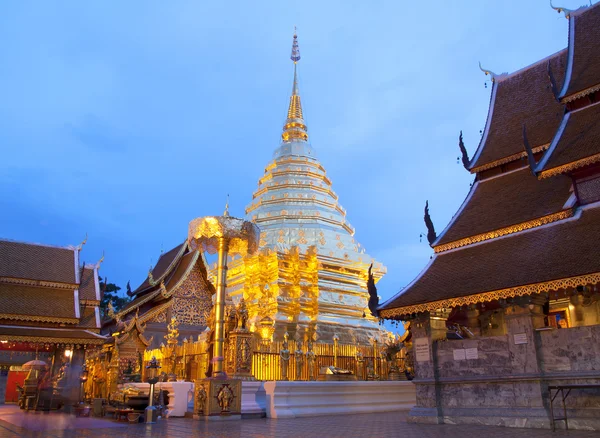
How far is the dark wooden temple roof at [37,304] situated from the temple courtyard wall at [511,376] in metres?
14.9

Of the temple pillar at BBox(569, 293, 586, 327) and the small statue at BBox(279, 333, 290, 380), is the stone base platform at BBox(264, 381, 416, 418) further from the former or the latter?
the temple pillar at BBox(569, 293, 586, 327)

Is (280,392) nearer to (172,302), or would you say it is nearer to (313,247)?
(313,247)

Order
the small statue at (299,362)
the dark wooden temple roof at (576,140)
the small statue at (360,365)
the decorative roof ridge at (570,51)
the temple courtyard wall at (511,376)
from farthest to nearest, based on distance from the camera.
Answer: the small statue at (360,365) → the small statue at (299,362) → the decorative roof ridge at (570,51) → the dark wooden temple roof at (576,140) → the temple courtyard wall at (511,376)

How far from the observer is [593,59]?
11734 millimetres

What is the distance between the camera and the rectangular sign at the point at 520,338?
905 centimetres

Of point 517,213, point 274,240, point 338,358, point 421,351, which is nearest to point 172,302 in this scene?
point 274,240

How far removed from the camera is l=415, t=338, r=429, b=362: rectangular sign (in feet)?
34.8

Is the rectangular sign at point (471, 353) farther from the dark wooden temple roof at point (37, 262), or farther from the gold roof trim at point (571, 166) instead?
the dark wooden temple roof at point (37, 262)

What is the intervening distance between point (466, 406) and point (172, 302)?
1706 centimetres

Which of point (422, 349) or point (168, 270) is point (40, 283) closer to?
point (168, 270)

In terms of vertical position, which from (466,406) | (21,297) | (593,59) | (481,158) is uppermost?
(593,59)

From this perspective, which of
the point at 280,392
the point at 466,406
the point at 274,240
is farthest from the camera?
the point at 274,240

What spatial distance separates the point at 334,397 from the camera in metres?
12.7

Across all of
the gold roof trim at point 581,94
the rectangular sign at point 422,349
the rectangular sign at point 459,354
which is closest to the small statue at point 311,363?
the rectangular sign at point 422,349
